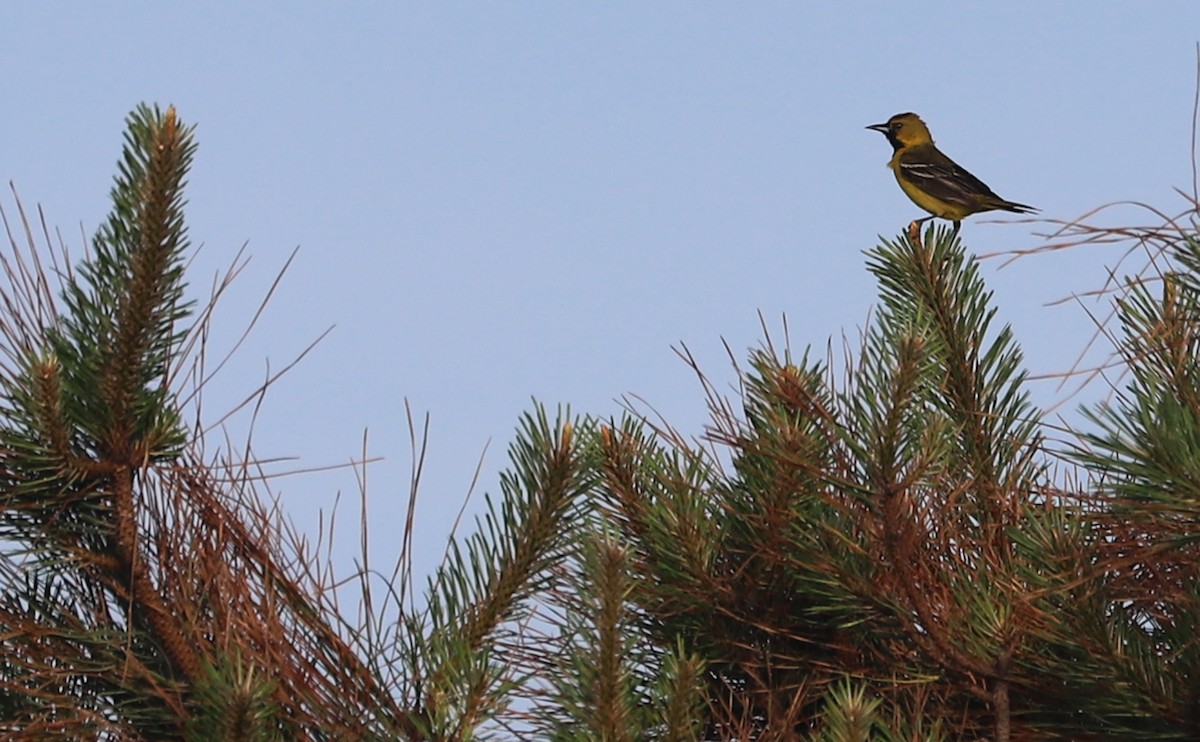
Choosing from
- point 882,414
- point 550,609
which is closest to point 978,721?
point 882,414

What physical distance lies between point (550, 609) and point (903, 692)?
2.41 ft

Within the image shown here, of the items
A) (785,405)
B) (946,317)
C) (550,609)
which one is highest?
(946,317)

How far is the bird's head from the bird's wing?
1315 mm

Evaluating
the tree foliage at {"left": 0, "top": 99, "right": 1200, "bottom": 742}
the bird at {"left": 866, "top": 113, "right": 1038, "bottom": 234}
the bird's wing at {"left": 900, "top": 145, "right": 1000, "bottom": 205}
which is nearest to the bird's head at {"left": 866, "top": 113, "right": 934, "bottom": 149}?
the bird at {"left": 866, "top": 113, "right": 1038, "bottom": 234}

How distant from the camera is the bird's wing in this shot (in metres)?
9.42

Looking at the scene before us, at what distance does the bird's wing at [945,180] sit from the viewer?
30.9 feet

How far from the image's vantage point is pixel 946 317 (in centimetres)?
360

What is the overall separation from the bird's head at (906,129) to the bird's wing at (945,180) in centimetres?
132

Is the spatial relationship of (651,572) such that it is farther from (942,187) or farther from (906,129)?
(906,129)

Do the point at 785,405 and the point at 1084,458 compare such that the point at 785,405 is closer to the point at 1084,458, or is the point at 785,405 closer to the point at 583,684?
the point at 1084,458

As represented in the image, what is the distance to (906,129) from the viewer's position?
11.5 m

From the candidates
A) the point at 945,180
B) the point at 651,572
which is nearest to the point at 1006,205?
the point at 945,180

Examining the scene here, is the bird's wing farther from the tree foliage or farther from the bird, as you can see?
the tree foliage

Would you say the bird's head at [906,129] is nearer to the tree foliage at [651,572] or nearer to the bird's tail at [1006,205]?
the bird's tail at [1006,205]
